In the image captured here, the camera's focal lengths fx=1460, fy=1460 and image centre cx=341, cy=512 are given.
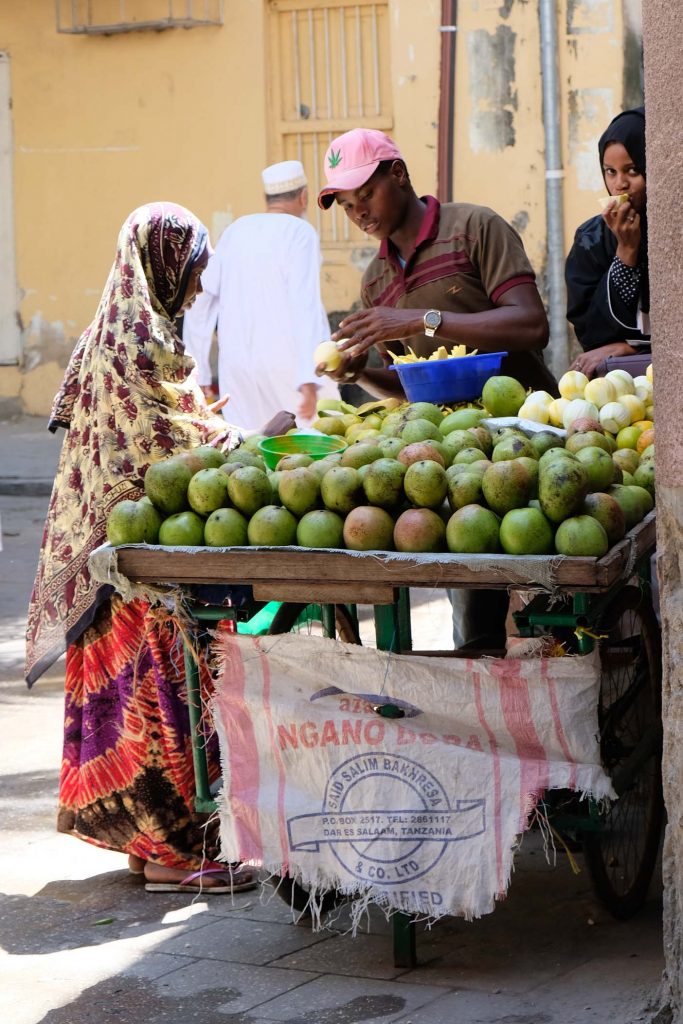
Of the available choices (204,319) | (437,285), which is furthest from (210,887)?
(204,319)

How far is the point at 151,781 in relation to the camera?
403 cm

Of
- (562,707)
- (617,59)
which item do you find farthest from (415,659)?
(617,59)

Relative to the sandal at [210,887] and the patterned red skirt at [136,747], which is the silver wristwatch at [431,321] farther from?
the sandal at [210,887]

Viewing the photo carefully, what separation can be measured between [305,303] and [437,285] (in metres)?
2.45

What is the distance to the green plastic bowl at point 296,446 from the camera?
3688 millimetres

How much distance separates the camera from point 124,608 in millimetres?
4016

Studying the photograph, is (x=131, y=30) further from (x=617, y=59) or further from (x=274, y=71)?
(x=617, y=59)

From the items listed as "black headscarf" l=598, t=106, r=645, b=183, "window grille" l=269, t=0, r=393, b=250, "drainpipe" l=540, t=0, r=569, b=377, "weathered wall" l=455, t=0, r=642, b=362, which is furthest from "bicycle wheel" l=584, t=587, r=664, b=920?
"window grille" l=269, t=0, r=393, b=250

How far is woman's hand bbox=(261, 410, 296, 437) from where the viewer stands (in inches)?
173

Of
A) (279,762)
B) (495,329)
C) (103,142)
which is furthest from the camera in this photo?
(103,142)

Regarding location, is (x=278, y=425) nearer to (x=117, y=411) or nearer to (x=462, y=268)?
(x=117, y=411)

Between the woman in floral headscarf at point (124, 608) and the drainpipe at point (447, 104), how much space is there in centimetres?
838

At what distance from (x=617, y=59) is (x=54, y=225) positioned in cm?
525

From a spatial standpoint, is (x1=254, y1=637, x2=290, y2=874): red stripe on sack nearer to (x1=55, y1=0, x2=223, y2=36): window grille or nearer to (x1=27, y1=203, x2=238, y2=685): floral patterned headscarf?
(x1=27, y1=203, x2=238, y2=685): floral patterned headscarf
